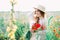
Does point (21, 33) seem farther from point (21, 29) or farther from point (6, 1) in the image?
point (6, 1)

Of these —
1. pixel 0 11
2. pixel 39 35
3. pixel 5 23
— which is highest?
pixel 0 11

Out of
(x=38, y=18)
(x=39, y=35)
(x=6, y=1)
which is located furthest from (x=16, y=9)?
(x=39, y=35)

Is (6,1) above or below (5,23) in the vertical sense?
above

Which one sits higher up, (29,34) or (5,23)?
(5,23)

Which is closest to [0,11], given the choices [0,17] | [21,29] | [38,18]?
[0,17]

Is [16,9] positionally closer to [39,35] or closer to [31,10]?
[31,10]

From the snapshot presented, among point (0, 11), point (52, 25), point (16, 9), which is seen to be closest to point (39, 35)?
point (52, 25)

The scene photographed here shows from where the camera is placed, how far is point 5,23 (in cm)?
137

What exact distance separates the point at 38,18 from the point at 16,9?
0.22 meters

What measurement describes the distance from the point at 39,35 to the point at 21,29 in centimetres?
18

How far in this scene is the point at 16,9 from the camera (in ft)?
4.51

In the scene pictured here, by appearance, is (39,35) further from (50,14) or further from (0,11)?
(0,11)

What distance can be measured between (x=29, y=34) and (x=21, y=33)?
0.25 ft

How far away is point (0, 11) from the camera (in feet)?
4.57
